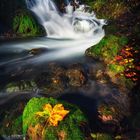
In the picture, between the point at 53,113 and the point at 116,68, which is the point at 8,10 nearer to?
the point at 116,68

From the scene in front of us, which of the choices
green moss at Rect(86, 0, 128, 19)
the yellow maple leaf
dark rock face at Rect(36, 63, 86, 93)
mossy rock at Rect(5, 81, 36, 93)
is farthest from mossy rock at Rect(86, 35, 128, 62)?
the yellow maple leaf

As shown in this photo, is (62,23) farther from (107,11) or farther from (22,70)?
(22,70)

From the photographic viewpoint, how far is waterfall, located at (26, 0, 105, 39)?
13.9 m

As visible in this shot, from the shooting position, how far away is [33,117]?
20.0 feet

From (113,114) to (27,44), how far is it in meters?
5.90

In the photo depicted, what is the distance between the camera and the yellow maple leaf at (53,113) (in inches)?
231

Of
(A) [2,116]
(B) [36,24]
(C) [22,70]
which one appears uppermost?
(B) [36,24]

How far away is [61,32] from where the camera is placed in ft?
45.9

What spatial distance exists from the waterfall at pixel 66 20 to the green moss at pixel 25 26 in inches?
20.1

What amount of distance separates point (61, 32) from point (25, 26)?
1.63m

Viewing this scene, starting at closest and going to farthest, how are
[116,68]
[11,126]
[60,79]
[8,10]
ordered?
[11,126] < [60,79] < [116,68] < [8,10]

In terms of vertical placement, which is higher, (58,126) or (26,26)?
(26,26)

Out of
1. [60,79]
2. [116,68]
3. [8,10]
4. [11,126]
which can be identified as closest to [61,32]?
[8,10]

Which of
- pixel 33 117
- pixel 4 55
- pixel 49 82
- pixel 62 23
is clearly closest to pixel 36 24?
pixel 62 23
